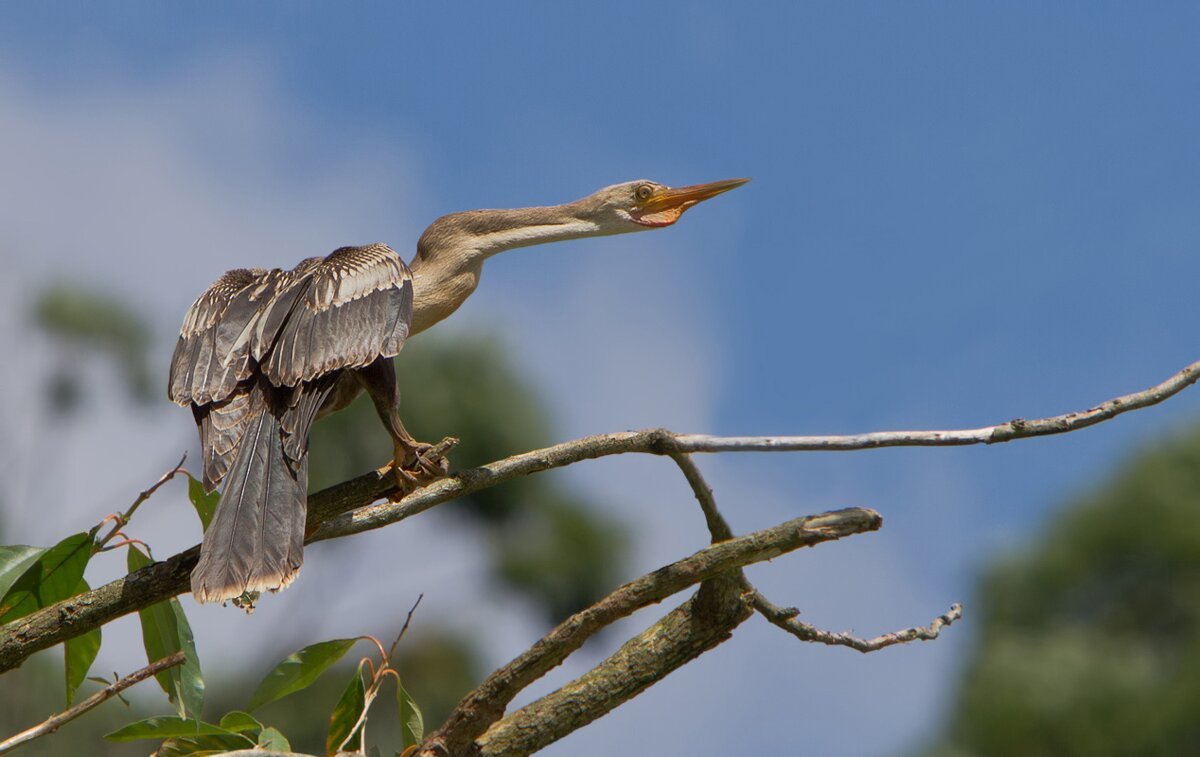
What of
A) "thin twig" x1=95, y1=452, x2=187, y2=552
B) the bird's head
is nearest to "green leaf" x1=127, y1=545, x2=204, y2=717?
"thin twig" x1=95, y1=452, x2=187, y2=552

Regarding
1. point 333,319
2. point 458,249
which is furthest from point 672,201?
point 333,319

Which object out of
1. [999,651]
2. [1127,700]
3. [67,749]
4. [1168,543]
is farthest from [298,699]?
[1168,543]

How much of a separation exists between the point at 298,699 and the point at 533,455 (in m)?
19.3

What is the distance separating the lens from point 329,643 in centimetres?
339

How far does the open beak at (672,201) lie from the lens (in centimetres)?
498

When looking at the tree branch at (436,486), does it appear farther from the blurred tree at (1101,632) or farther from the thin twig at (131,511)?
the blurred tree at (1101,632)

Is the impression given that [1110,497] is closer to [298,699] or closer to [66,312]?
[298,699]

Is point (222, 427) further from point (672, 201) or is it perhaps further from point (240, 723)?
point (672, 201)

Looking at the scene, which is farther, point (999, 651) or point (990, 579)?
point (990, 579)

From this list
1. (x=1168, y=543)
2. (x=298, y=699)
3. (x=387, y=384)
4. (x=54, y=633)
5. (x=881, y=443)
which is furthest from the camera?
(x=1168, y=543)

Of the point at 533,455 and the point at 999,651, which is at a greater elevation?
the point at 999,651

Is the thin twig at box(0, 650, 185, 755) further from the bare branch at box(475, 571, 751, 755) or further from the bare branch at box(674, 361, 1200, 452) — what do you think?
the bare branch at box(674, 361, 1200, 452)

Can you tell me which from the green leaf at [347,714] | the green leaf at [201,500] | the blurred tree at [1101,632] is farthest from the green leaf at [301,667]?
the blurred tree at [1101,632]

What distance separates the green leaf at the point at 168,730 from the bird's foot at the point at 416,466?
73 centimetres
